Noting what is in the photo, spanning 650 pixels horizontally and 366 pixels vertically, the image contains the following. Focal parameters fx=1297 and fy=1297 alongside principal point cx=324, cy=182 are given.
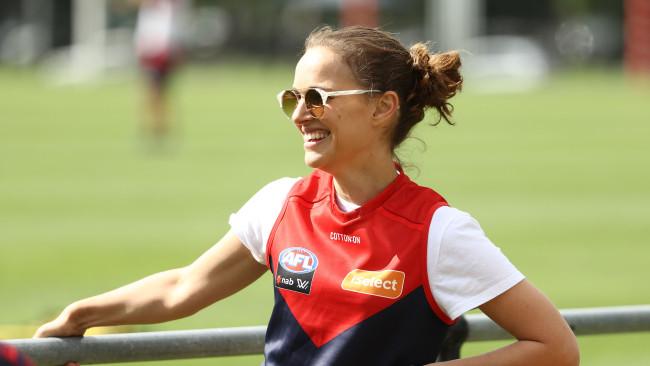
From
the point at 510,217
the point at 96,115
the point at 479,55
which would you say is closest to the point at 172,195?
the point at 510,217

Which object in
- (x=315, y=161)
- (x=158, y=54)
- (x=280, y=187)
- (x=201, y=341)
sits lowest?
(x=158, y=54)

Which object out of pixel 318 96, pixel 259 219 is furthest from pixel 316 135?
pixel 259 219

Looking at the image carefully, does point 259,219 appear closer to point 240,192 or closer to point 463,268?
point 463,268

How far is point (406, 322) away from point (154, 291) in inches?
31.0

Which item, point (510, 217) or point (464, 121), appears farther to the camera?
point (464, 121)

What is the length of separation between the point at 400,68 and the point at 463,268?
64 centimetres

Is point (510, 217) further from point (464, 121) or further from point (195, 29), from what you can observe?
point (195, 29)

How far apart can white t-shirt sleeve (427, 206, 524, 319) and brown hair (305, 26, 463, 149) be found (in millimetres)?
441

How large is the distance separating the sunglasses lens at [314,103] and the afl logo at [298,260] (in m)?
0.37

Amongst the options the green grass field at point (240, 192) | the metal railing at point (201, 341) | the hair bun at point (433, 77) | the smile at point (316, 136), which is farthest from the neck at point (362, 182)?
the green grass field at point (240, 192)

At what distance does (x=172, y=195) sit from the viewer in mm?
15234

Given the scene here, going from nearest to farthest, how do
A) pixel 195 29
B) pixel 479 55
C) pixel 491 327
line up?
1. pixel 491 327
2. pixel 479 55
3. pixel 195 29

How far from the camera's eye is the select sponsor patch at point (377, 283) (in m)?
3.31

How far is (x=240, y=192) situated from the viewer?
50.4 ft
